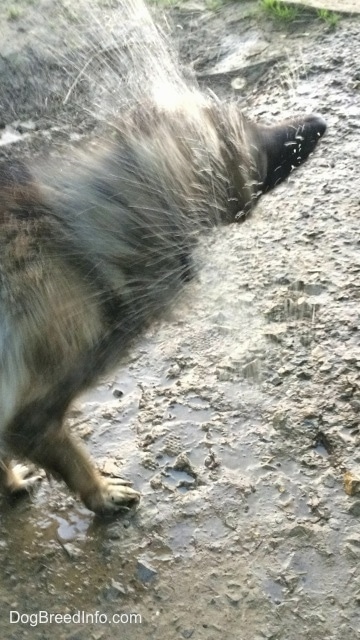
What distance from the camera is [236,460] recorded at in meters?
3.09

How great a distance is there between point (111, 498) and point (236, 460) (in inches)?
20.1

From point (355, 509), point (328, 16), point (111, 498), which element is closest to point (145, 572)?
point (111, 498)

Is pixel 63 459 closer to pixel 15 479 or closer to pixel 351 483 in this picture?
pixel 15 479

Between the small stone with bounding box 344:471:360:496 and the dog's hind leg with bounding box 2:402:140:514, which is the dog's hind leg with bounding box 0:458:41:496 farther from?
the small stone with bounding box 344:471:360:496

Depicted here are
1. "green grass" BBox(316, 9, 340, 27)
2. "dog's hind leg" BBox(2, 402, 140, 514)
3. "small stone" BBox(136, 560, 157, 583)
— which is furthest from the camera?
"green grass" BBox(316, 9, 340, 27)

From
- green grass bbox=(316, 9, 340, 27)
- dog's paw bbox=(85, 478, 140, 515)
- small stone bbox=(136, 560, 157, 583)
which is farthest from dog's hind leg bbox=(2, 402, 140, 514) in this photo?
green grass bbox=(316, 9, 340, 27)

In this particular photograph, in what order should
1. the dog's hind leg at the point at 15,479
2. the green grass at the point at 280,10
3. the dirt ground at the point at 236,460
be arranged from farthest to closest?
the green grass at the point at 280,10 → the dog's hind leg at the point at 15,479 → the dirt ground at the point at 236,460

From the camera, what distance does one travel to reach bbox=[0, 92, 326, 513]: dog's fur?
2.37 m

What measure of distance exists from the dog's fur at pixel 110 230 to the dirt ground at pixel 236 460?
17cm

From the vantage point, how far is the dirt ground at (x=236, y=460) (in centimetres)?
269

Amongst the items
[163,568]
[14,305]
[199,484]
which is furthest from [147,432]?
[14,305]

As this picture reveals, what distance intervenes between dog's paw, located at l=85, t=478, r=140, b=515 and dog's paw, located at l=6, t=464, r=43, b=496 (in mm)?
293

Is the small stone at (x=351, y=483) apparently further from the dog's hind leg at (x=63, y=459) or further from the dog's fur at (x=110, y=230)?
the dog's fur at (x=110, y=230)

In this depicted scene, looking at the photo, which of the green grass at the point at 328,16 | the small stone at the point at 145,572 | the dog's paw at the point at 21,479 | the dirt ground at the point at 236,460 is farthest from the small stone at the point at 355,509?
the green grass at the point at 328,16
